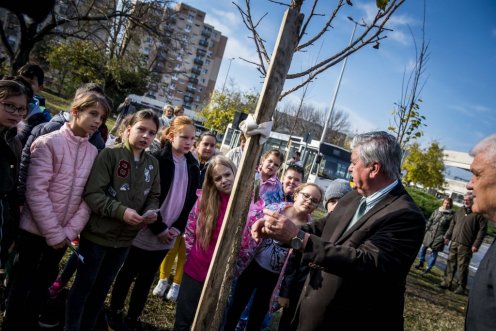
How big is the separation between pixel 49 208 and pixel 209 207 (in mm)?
1179

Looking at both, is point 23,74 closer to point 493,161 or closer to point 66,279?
point 66,279

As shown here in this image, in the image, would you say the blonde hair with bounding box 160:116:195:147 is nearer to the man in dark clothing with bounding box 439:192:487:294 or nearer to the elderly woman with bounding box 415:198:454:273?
the man in dark clothing with bounding box 439:192:487:294

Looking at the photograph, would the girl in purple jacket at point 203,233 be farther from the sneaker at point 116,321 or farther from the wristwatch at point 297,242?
the wristwatch at point 297,242

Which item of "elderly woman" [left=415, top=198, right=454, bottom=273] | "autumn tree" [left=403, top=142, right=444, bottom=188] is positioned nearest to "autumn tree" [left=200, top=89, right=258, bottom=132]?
"autumn tree" [left=403, top=142, right=444, bottom=188]

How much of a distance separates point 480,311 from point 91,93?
9.32 ft

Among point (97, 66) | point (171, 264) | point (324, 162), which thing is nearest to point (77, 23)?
point (97, 66)

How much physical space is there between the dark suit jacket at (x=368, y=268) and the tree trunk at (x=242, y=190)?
43 centimetres

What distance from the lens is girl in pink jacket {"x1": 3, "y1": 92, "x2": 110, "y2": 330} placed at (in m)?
2.46

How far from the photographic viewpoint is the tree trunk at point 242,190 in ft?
6.00

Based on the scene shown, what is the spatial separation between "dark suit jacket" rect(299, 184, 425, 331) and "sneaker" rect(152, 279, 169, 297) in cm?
245

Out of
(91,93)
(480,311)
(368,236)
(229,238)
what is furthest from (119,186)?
(480,311)

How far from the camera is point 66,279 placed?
334cm

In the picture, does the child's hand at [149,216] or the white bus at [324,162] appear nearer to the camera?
the child's hand at [149,216]

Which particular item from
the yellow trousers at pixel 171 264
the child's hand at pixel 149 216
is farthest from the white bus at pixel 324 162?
the child's hand at pixel 149 216
